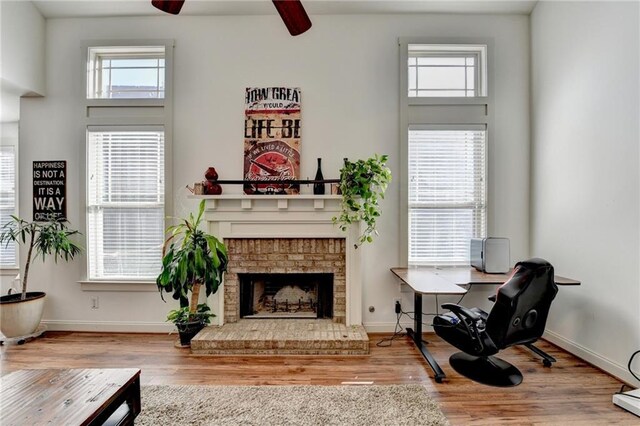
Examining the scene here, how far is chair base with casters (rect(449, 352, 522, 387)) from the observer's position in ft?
7.73

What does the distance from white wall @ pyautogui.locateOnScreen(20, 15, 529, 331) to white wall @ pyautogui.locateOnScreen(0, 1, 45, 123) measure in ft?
0.33

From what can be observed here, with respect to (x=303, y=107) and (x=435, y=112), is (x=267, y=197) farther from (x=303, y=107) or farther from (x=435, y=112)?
(x=435, y=112)

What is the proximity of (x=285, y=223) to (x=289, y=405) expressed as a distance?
1.64 metres

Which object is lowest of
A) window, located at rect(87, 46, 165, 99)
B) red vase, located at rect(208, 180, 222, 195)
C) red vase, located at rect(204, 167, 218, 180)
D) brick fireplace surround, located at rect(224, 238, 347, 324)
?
brick fireplace surround, located at rect(224, 238, 347, 324)

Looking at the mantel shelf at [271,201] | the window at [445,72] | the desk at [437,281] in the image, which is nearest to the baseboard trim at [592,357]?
the desk at [437,281]

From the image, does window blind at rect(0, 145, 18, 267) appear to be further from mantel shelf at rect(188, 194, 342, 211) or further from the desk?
the desk

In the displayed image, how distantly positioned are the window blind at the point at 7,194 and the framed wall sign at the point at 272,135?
10.8ft

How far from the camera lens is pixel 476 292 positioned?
135 inches

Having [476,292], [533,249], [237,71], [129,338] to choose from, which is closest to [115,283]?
[129,338]

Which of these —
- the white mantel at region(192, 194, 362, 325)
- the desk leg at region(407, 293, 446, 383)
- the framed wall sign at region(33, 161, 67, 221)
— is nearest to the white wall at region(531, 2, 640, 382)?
the desk leg at region(407, 293, 446, 383)

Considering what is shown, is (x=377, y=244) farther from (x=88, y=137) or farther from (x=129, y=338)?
(x=88, y=137)

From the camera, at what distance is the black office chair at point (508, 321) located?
2.17m

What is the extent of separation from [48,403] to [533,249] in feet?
13.5

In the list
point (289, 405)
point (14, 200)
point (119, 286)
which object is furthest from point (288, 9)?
point (14, 200)
